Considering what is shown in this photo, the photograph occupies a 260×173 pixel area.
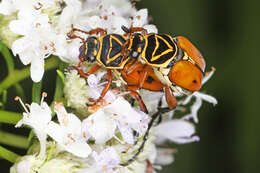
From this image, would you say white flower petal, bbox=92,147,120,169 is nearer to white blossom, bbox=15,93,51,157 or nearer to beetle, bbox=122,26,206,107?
white blossom, bbox=15,93,51,157

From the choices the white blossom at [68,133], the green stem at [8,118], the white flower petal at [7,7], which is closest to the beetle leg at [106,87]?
the white blossom at [68,133]

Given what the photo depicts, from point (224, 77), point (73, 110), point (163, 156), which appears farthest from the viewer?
point (224, 77)

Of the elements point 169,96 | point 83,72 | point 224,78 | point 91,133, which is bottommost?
point 224,78

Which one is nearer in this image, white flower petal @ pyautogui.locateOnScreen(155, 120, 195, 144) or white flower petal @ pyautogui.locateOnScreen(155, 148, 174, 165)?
white flower petal @ pyautogui.locateOnScreen(155, 120, 195, 144)

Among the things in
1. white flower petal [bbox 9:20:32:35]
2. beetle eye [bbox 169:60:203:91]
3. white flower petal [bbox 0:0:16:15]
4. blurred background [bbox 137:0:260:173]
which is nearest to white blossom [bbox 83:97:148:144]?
beetle eye [bbox 169:60:203:91]

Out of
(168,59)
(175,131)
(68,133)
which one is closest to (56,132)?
(68,133)

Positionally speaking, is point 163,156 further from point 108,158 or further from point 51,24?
point 51,24

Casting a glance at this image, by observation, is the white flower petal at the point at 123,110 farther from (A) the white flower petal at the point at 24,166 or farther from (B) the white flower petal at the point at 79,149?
(A) the white flower petal at the point at 24,166
